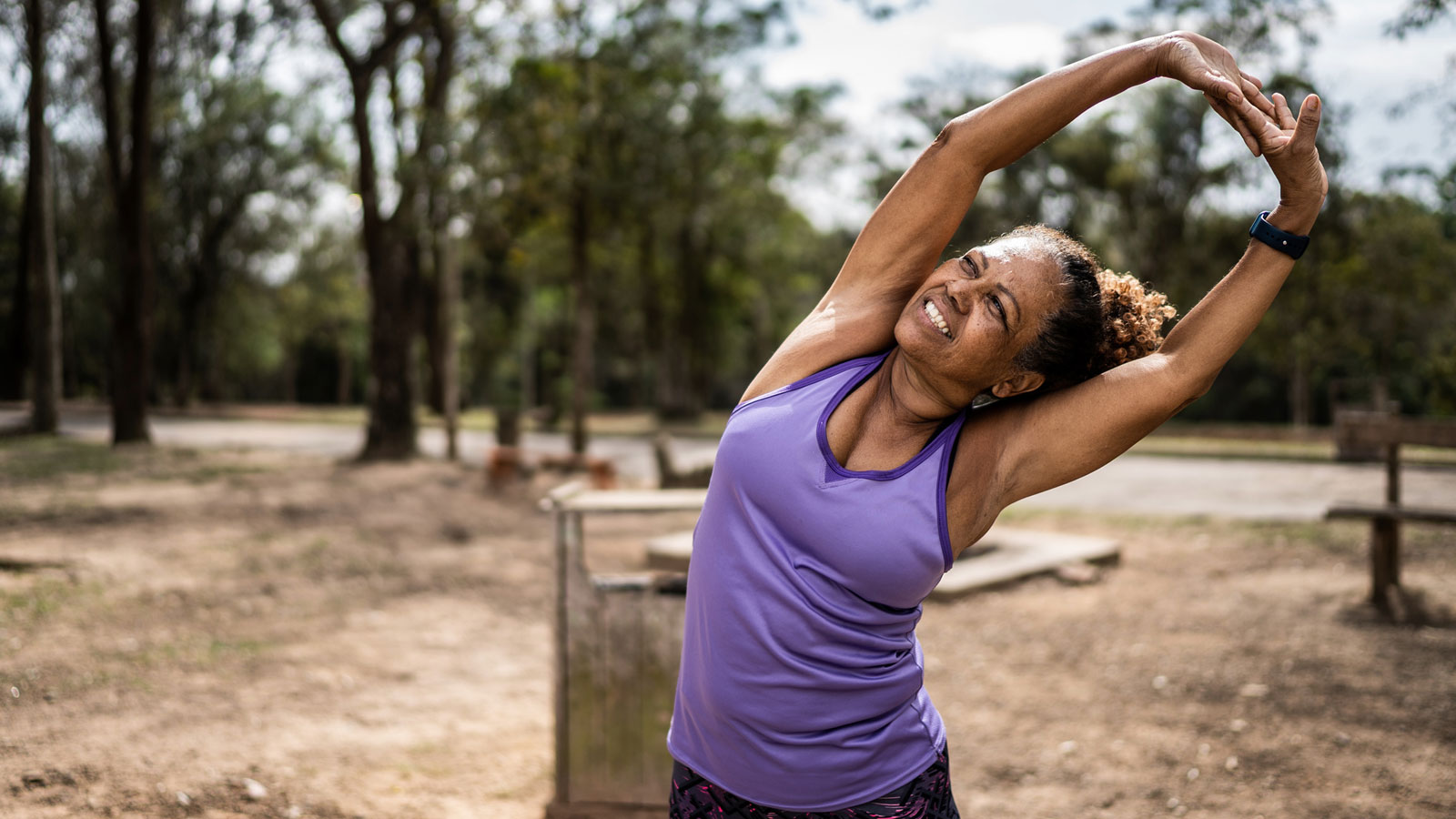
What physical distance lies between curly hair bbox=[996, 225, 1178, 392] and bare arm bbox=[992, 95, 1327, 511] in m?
0.06

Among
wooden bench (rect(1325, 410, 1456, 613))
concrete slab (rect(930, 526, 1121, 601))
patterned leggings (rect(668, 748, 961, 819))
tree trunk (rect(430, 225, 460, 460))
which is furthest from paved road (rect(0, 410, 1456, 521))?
patterned leggings (rect(668, 748, 961, 819))

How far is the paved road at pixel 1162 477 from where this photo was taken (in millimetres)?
11125

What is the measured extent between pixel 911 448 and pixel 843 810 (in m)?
0.55

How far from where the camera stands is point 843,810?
1.61 m

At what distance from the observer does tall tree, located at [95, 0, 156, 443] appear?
15328 mm

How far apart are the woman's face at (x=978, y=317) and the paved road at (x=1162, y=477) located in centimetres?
867

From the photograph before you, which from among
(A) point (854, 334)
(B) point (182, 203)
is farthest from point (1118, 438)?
(B) point (182, 203)

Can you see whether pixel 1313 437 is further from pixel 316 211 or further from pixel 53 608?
pixel 316 211

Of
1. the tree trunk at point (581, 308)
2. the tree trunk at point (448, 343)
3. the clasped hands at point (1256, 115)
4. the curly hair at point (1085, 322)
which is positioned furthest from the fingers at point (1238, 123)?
the tree trunk at point (581, 308)

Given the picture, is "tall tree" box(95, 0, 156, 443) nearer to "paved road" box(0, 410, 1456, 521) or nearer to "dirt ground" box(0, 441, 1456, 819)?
"paved road" box(0, 410, 1456, 521)

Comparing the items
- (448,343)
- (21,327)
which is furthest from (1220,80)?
(21,327)

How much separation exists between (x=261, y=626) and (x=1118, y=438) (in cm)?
582

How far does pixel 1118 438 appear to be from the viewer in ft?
5.10

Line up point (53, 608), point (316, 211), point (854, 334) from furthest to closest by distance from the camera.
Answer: point (316, 211) → point (53, 608) → point (854, 334)
